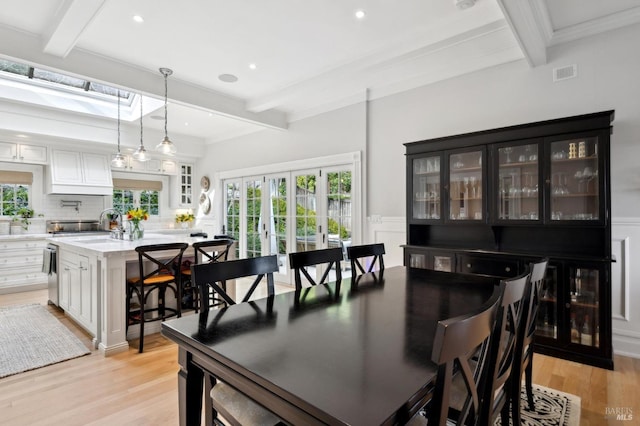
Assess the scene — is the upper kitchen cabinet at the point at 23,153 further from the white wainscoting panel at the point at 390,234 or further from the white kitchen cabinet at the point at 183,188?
the white wainscoting panel at the point at 390,234

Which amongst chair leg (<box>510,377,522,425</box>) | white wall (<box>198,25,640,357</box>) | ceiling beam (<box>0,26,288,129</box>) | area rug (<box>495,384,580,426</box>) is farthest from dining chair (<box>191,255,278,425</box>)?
ceiling beam (<box>0,26,288,129</box>)

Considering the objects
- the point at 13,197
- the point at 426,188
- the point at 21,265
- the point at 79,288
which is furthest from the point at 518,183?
the point at 13,197

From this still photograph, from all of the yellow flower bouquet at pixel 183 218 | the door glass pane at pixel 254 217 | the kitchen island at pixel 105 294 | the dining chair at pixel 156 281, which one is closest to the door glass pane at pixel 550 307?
the dining chair at pixel 156 281

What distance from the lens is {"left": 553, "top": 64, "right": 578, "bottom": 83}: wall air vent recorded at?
10.3ft

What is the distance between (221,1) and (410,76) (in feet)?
7.11

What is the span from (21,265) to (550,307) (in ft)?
23.3

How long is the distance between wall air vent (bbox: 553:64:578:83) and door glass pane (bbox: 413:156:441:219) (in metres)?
1.27

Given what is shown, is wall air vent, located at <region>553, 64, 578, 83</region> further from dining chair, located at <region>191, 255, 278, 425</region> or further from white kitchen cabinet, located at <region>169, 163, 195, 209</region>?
white kitchen cabinet, located at <region>169, 163, 195, 209</region>

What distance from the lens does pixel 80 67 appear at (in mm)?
3482

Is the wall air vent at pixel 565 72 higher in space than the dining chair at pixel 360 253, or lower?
higher

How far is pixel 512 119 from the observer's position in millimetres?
3479

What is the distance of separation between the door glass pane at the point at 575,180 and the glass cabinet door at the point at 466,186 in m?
0.60

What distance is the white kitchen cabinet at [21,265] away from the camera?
17.2 ft

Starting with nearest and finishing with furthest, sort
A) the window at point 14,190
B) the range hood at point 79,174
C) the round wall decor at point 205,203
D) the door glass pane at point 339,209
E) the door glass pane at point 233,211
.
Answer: the door glass pane at point 339,209, the window at point 14,190, the range hood at point 79,174, the door glass pane at point 233,211, the round wall decor at point 205,203
